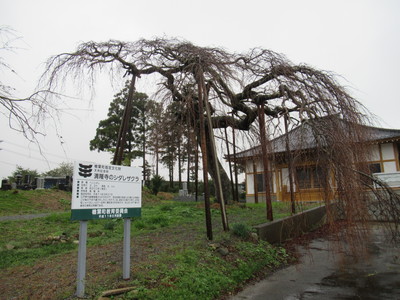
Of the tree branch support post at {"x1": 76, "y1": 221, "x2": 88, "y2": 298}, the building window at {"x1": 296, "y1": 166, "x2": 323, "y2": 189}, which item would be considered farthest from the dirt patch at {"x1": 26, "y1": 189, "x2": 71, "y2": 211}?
the building window at {"x1": 296, "y1": 166, "x2": 323, "y2": 189}

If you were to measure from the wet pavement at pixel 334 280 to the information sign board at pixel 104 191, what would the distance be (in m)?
2.35

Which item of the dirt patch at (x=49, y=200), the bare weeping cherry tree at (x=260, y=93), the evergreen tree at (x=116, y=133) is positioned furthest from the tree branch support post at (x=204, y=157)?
the evergreen tree at (x=116, y=133)

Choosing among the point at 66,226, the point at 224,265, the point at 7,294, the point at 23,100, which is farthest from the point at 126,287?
the point at 66,226

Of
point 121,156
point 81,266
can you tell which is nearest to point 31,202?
point 121,156

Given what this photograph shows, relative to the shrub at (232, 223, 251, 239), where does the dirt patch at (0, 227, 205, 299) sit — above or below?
below

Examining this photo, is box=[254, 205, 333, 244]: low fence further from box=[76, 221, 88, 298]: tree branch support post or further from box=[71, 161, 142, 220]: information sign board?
box=[76, 221, 88, 298]: tree branch support post

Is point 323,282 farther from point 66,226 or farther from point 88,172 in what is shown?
point 66,226

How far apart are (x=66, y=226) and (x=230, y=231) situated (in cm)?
558

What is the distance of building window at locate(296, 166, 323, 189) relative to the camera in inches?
162

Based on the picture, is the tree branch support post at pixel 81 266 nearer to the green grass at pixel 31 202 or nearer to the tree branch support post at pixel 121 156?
the tree branch support post at pixel 121 156

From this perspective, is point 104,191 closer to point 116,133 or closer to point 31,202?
point 31,202

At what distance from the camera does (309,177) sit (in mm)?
4305

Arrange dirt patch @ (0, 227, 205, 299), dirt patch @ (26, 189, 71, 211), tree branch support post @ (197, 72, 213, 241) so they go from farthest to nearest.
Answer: dirt patch @ (26, 189, 71, 211)
tree branch support post @ (197, 72, 213, 241)
dirt patch @ (0, 227, 205, 299)

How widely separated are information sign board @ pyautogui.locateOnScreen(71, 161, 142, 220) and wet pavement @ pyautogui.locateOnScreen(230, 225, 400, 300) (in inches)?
92.6
